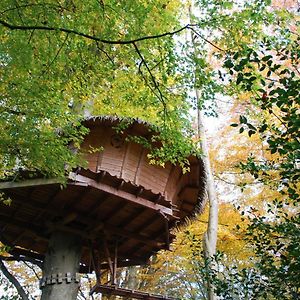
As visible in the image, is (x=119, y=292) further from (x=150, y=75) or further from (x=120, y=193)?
(x=150, y=75)

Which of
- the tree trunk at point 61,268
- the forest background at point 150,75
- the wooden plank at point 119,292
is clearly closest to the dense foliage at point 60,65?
the forest background at point 150,75

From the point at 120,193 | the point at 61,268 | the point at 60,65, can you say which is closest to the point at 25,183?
the point at 120,193

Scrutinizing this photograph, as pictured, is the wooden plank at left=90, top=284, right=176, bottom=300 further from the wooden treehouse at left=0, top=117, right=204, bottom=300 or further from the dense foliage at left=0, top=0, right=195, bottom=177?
the dense foliage at left=0, top=0, right=195, bottom=177

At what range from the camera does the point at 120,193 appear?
6.60 meters

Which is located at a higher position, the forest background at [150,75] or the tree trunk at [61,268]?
the forest background at [150,75]

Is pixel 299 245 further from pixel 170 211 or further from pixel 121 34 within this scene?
pixel 170 211

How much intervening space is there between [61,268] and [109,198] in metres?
1.51

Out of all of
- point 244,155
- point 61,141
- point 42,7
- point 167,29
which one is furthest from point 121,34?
point 244,155

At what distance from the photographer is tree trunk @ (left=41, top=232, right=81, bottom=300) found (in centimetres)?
686

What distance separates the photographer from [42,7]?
13.5 ft

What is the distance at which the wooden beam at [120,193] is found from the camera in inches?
249

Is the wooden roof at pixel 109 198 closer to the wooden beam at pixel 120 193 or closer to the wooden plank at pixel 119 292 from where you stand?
the wooden beam at pixel 120 193


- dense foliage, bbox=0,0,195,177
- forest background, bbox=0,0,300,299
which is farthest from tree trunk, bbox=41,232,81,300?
dense foliage, bbox=0,0,195,177

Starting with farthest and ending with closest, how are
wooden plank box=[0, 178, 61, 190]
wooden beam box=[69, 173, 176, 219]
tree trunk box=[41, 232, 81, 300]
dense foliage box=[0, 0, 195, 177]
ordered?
1. tree trunk box=[41, 232, 81, 300]
2. wooden beam box=[69, 173, 176, 219]
3. wooden plank box=[0, 178, 61, 190]
4. dense foliage box=[0, 0, 195, 177]
